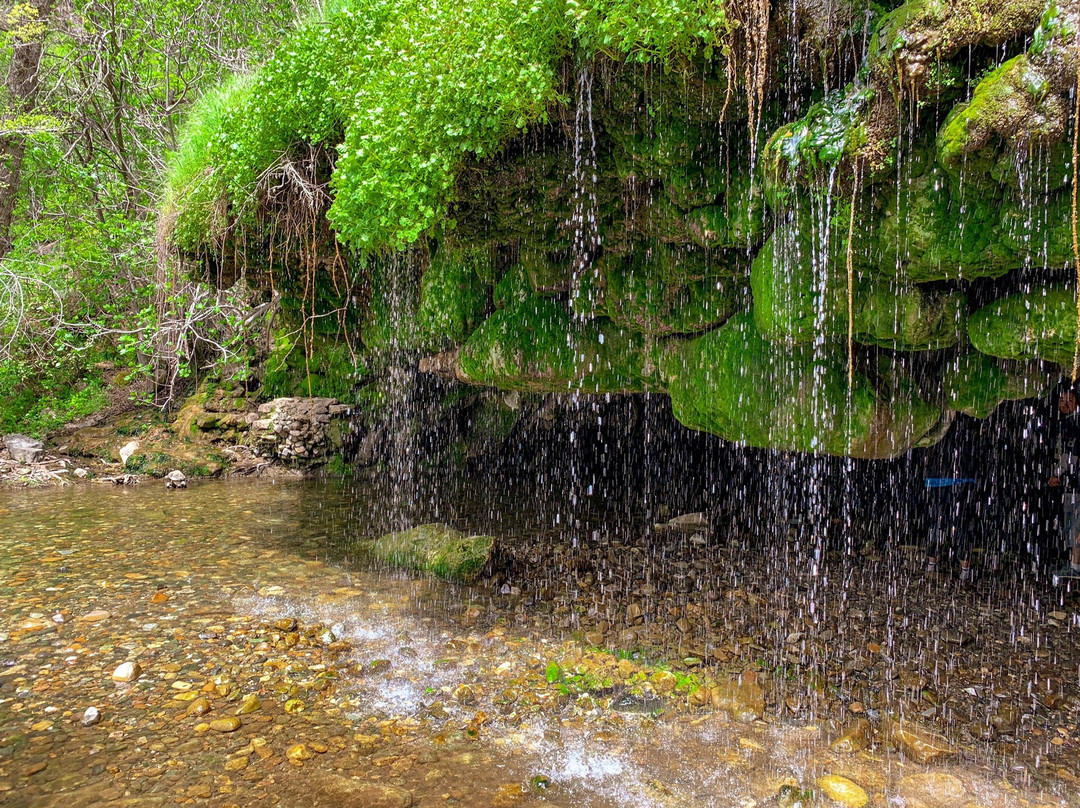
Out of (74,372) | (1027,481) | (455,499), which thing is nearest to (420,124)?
(455,499)

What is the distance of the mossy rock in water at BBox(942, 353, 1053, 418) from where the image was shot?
183 inches

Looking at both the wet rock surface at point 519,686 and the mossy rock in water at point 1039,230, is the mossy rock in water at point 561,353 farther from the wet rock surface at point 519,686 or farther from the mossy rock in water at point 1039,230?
the mossy rock in water at point 1039,230

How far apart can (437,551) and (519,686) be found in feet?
8.04

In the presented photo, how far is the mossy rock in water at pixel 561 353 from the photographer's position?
6.81 metres

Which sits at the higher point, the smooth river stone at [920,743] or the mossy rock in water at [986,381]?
the mossy rock in water at [986,381]

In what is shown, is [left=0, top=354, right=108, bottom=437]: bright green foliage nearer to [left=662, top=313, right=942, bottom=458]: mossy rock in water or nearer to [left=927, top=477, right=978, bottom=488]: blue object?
[left=662, top=313, right=942, bottom=458]: mossy rock in water

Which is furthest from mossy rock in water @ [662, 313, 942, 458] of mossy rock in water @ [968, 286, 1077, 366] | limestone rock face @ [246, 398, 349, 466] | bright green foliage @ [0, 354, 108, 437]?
bright green foliage @ [0, 354, 108, 437]

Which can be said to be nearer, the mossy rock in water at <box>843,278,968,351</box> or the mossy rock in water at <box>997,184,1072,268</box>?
the mossy rock in water at <box>997,184,1072,268</box>

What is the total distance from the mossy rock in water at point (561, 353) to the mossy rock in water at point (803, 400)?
→ 101cm

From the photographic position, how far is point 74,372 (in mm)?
15023

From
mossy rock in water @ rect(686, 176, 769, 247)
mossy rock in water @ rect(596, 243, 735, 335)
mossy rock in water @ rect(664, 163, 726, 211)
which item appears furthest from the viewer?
mossy rock in water @ rect(596, 243, 735, 335)

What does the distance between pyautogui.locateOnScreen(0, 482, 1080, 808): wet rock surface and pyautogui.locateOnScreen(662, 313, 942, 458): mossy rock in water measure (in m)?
1.48

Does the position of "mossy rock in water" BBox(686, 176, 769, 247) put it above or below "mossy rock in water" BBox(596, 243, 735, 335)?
above

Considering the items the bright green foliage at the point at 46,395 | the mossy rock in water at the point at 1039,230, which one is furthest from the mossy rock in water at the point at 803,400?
the bright green foliage at the point at 46,395
